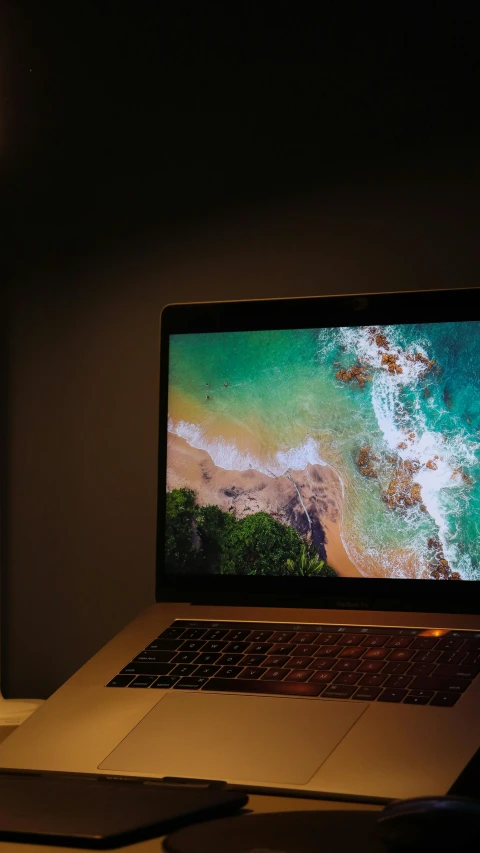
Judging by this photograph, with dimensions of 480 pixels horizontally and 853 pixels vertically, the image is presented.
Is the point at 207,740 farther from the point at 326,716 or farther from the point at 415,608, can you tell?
the point at 415,608

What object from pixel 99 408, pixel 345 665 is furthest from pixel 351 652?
pixel 99 408

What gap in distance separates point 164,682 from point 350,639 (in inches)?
7.3

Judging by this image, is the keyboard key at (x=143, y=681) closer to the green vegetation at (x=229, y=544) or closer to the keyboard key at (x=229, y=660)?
the keyboard key at (x=229, y=660)

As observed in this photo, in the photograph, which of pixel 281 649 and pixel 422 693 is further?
pixel 281 649

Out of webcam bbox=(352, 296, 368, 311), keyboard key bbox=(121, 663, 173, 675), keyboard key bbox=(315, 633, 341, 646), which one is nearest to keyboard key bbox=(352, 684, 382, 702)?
keyboard key bbox=(315, 633, 341, 646)

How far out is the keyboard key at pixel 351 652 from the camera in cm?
88

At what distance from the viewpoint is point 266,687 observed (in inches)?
33.4

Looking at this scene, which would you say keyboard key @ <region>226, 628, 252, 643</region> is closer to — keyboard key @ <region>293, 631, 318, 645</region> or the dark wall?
keyboard key @ <region>293, 631, 318, 645</region>

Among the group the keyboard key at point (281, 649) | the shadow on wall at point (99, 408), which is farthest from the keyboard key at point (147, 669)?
the shadow on wall at point (99, 408)

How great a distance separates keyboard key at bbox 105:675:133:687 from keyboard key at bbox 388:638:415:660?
26 cm

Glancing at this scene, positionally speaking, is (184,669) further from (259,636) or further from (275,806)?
(275,806)

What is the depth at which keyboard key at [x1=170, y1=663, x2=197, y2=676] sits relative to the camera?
907 millimetres

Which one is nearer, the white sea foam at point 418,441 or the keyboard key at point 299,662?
the keyboard key at point 299,662

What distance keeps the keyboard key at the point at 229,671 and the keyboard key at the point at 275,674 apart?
0.10ft
